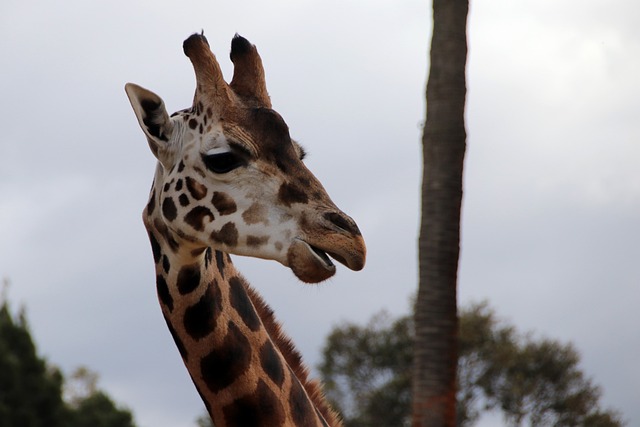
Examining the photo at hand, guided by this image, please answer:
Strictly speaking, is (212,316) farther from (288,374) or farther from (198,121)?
(198,121)

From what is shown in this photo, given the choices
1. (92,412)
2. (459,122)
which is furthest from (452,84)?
(92,412)

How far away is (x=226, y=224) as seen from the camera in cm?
813

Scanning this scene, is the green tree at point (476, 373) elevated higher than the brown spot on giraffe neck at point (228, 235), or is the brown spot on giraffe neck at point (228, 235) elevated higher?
the green tree at point (476, 373)

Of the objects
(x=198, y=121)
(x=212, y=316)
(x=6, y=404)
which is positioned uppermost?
(x=6, y=404)

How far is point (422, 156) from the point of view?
709 cm

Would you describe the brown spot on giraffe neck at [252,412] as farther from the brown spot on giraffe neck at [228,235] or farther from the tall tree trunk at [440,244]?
the tall tree trunk at [440,244]

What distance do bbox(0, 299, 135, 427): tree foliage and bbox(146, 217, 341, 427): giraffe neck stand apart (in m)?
24.4

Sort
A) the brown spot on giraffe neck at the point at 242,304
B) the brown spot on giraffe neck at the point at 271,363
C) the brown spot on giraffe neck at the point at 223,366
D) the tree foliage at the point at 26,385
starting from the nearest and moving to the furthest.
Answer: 1. the brown spot on giraffe neck at the point at 223,366
2. the brown spot on giraffe neck at the point at 271,363
3. the brown spot on giraffe neck at the point at 242,304
4. the tree foliage at the point at 26,385

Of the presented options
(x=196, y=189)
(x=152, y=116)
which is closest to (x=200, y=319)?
(x=196, y=189)

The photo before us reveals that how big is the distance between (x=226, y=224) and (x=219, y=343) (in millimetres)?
801

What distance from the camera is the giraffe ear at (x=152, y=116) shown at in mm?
8484

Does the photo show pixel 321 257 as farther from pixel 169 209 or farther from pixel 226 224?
pixel 169 209

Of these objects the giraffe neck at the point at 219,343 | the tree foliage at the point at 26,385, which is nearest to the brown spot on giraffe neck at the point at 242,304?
the giraffe neck at the point at 219,343

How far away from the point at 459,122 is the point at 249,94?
7.13ft
